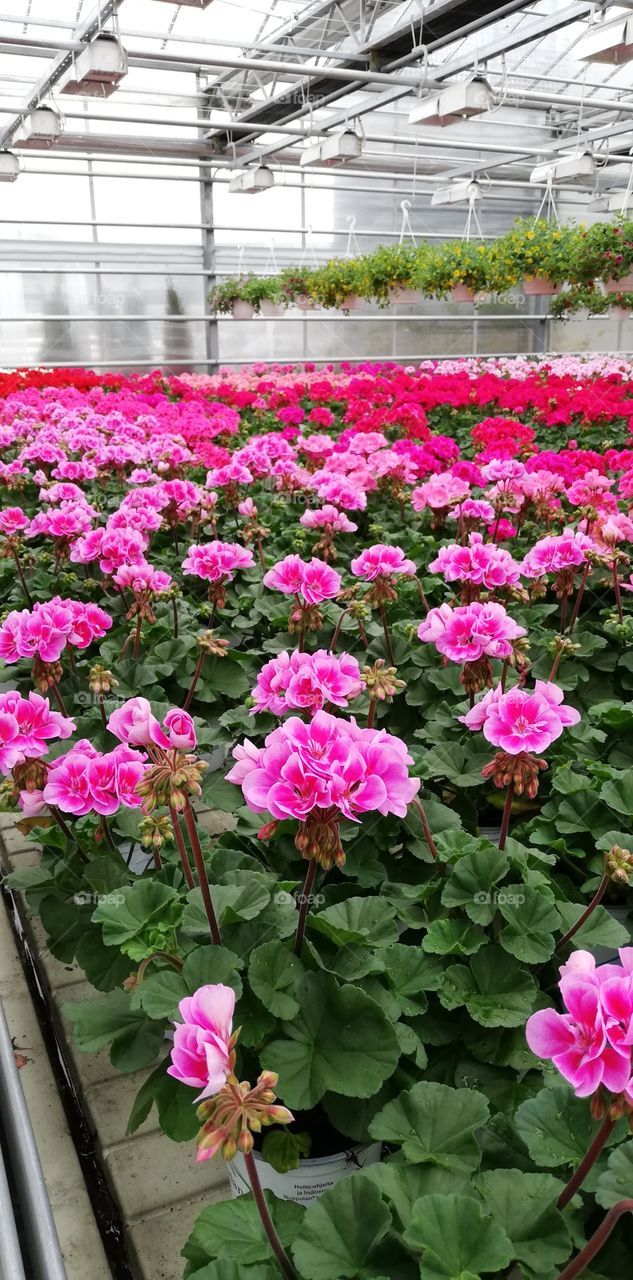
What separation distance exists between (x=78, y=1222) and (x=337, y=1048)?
684 mm

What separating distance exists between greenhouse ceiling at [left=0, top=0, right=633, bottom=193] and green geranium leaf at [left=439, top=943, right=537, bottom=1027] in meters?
6.11

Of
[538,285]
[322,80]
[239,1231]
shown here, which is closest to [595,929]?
[239,1231]

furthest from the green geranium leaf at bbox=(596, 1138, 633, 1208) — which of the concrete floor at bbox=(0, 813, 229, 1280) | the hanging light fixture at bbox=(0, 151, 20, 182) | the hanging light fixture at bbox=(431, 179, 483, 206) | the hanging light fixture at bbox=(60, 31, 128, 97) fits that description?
the hanging light fixture at bbox=(431, 179, 483, 206)

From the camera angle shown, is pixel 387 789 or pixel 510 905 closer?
pixel 387 789

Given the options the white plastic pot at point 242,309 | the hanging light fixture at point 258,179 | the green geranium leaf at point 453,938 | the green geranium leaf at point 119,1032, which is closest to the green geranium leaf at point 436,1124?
the green geranium leaf at point 453,938

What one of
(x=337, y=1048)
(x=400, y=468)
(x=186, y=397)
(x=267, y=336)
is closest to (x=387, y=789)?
(x=337, y=1048)

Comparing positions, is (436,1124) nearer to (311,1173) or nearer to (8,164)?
(311,1173)

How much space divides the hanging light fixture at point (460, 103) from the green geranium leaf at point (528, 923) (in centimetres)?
718

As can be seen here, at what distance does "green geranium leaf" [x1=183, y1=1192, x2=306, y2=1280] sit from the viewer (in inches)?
38.2

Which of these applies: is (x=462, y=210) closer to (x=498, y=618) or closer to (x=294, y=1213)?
(x=498, y=618)

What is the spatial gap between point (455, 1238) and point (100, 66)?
23.5ft

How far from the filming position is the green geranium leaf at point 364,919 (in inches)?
52.4

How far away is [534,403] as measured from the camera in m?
6.11

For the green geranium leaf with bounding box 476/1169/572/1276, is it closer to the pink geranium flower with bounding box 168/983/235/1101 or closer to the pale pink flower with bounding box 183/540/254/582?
the pink geranium flower with bounding box 168/983/235/1101
